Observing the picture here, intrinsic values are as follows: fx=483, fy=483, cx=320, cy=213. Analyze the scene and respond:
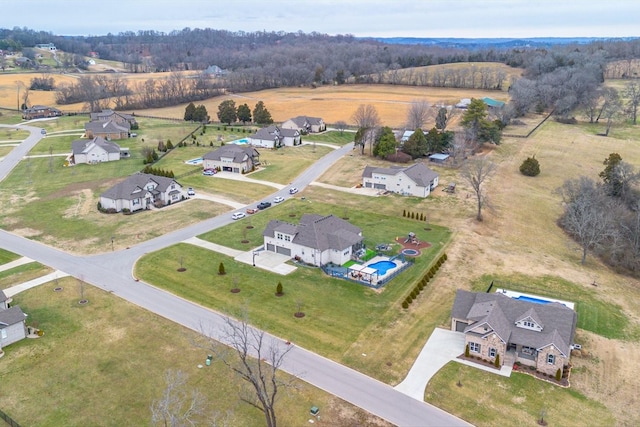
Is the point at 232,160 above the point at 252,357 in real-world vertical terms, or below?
above

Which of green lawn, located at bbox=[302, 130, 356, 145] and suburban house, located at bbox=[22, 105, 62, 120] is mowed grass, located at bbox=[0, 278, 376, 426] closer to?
green lawn, located at bbox=[302, 130, 356, 145]

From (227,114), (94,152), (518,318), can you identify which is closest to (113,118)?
(227,114)

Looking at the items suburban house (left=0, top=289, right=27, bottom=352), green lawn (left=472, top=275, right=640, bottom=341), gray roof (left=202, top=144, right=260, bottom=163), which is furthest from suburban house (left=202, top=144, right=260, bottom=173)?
suburban house (left=0, top=289, right=27, bottom=352)

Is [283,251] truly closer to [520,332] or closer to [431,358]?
[431,358]

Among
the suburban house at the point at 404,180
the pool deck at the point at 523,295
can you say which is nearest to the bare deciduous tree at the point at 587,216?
the pool deck at the point at 523,295

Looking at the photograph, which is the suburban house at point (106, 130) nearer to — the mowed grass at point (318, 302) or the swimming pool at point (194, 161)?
the swimming pool at point (194, 161)

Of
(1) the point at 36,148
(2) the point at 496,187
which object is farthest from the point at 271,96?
(2) the point at 496,187

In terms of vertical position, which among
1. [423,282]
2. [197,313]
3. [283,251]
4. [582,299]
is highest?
[283,251]

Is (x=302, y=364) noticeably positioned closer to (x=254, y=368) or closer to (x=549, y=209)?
(x=254, y=368)
